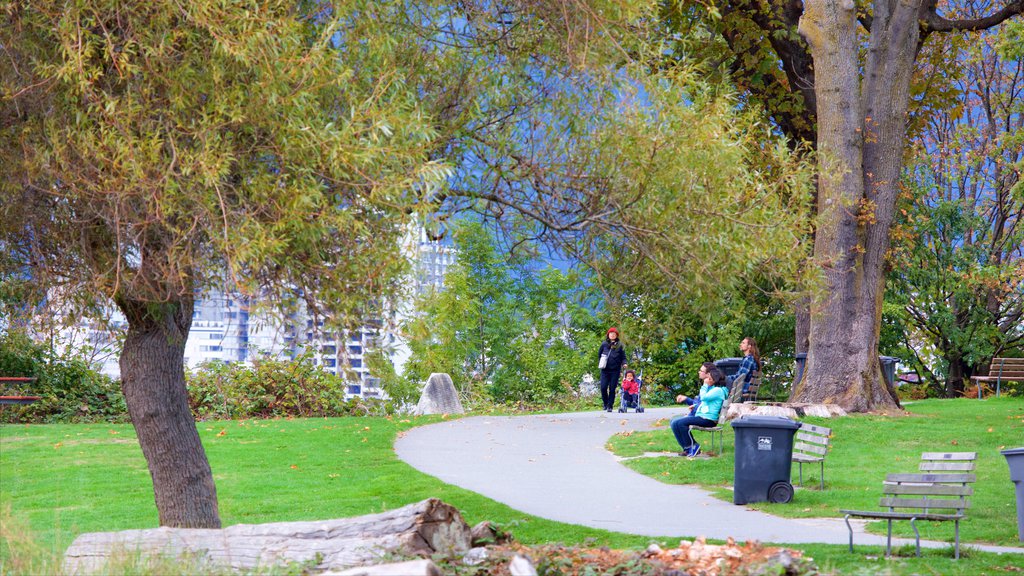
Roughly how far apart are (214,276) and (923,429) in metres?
13.6

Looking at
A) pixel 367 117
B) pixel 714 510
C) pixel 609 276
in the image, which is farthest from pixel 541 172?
pixel 714 510

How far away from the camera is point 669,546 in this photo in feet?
29.1

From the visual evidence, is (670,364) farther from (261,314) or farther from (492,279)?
(261,314)

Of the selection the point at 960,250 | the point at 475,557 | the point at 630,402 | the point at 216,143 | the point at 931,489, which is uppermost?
the point at 960,250

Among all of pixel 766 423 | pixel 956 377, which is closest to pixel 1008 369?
pixel 956 377

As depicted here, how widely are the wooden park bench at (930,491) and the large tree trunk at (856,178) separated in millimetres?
8878

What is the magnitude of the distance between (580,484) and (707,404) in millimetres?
2543

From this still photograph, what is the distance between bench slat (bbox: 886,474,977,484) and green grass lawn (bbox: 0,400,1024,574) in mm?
729

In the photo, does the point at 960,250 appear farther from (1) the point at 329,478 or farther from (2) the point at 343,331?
(2) the point at 343,331

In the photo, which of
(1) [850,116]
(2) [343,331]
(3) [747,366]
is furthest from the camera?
(1) [850,116]

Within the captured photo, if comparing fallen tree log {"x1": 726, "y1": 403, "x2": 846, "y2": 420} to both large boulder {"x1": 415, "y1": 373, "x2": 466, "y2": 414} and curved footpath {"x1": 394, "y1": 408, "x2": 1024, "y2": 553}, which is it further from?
large boulder {"x1": 415, "y1": 373, "x2": 466, "y2": 414}

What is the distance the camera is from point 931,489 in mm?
9406

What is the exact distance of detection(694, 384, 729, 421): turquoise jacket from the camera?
14578 mm

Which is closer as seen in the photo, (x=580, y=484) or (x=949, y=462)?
(x=949, y=462)
